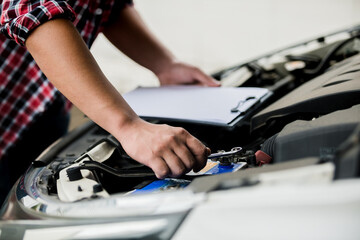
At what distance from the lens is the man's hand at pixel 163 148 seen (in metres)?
0.74

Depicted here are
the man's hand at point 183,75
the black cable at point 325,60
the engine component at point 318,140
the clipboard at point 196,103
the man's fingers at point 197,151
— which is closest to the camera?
the engine component at point 318,140

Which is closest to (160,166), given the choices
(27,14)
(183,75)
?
(27,14)

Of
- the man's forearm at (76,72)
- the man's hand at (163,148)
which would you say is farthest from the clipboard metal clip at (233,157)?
the man's forearm at (76,72)

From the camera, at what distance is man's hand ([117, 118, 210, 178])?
738 millimetres

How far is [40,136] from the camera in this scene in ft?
4.15

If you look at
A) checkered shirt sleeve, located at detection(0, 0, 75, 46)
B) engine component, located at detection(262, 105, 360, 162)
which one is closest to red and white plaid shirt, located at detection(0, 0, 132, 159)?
checkered shirt sleeve, located at detection(0, 0, 75, 46)

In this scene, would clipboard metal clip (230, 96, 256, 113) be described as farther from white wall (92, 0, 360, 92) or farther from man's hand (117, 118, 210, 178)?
white wall (92, 0, 360, 92)

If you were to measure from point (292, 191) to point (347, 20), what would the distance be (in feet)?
13.2

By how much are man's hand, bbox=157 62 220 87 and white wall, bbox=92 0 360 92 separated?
99.1 inches

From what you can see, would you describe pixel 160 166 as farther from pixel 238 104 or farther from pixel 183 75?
pixel 183 75

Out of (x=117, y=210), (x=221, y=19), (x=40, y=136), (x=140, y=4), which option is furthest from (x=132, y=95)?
(x=140, y=4)

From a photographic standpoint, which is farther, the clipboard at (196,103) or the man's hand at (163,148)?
the clipboard at (196,103)

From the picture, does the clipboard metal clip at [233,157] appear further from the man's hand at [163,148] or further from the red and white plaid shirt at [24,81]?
the red and white plaid shirt at [24,81]

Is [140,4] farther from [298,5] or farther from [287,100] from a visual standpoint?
[287,100]
